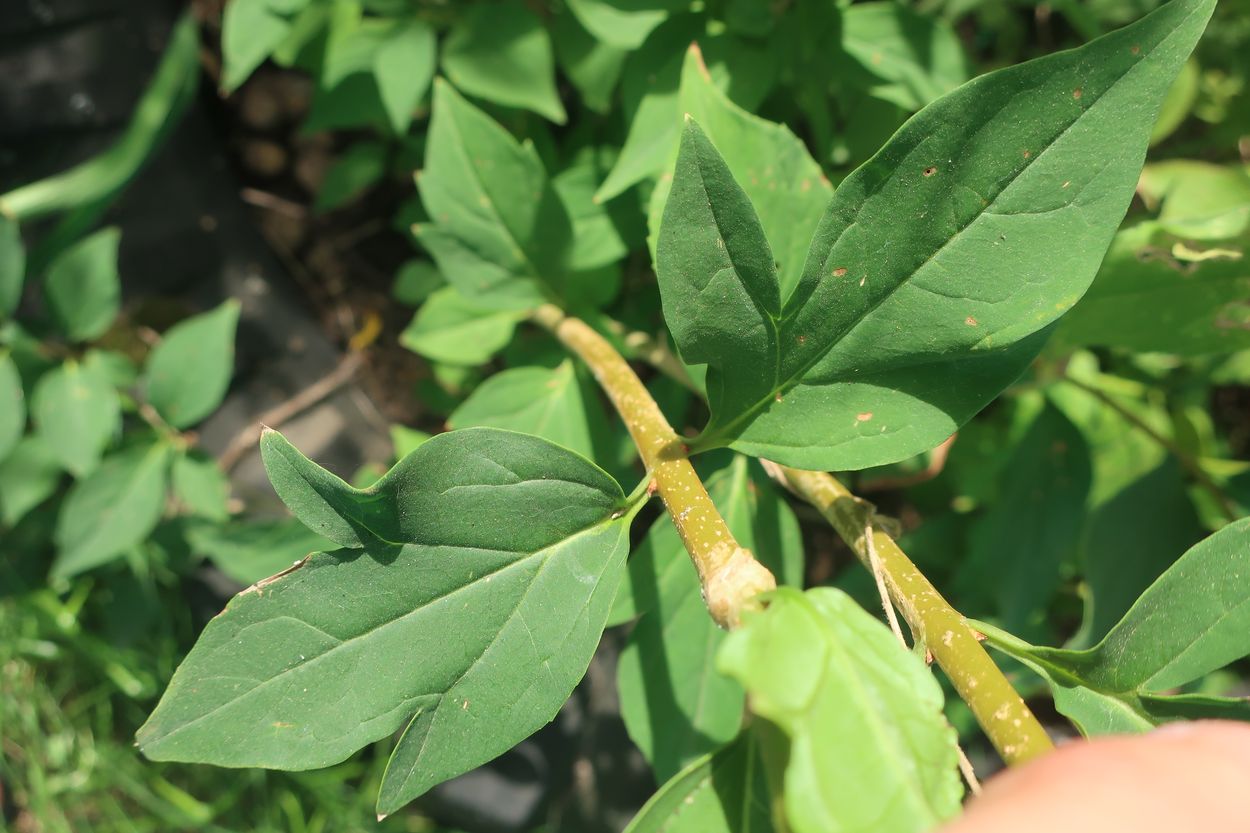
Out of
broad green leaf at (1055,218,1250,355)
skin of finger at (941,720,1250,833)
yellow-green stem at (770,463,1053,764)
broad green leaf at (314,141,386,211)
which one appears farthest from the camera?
broad green leaf at (314,141,386,211)

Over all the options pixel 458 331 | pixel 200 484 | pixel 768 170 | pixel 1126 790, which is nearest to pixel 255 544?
pixel 200 484

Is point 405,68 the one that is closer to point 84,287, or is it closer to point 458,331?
point 458,331

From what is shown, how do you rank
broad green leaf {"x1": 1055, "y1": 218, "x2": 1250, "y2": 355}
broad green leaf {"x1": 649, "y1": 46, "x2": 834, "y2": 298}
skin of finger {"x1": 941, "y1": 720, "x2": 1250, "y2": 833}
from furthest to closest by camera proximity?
broad green leaf {"x1": 1055, "y1": 218, "x2": 1250, "y2": 355}
broad green leaf {"x1": 649, "y1": 46, "x2": 834, "y2": 298}
skin of finger {"x1": 941, "y1": 720, "x2": 1250, "y2": 833}

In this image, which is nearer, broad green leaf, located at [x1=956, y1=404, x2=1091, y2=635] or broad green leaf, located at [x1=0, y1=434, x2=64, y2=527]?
broad green leaf, located at [x1=956, y1=404, x2=1091, y2=635]

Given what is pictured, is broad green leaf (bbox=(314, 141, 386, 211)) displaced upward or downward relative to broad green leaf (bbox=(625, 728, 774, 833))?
upward

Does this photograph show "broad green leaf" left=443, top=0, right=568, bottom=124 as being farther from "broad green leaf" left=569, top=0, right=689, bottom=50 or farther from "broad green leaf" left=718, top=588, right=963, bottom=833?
"broad green leaf" left=718, top=588, right=963, bottom=833

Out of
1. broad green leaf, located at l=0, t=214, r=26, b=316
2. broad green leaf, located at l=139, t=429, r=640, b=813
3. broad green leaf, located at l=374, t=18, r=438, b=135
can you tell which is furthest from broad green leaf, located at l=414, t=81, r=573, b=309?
broad green leaf, located at l=0, t=214, r=26, b=316

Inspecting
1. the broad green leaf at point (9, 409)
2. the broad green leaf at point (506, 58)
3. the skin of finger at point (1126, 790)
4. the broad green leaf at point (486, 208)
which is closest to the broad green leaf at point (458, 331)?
the broad green leaf at point (486, 208)
